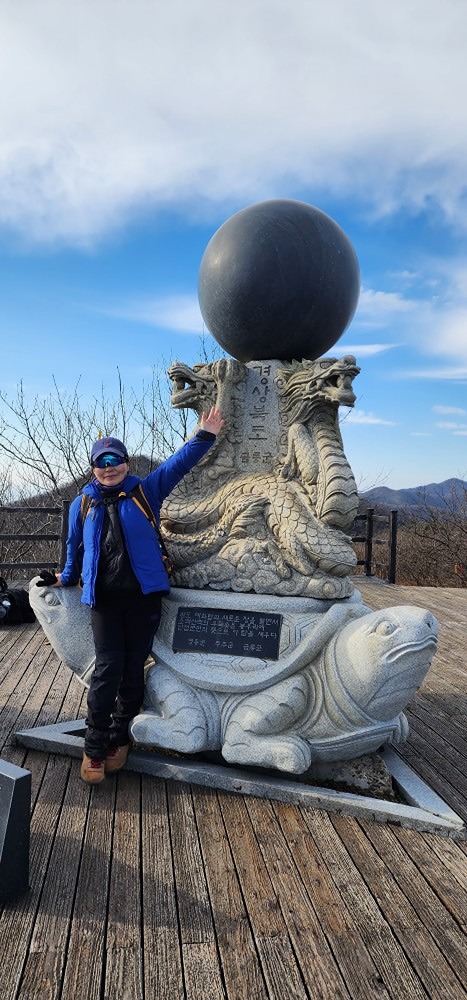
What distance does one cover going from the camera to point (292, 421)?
374 centimetres

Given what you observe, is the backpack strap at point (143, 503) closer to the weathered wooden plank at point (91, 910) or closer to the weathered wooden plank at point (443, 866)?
the weathered wooden plank at point (91, 910)

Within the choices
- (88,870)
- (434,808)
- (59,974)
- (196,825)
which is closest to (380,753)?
(434,808)

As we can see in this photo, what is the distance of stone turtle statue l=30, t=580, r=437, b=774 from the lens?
2.96 metres

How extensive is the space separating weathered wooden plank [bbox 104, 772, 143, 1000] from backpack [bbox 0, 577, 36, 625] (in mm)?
4060

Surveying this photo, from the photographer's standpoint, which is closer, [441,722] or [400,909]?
[400,909]

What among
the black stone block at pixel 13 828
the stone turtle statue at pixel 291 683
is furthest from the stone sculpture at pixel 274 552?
the black stone block at pixel 13 828

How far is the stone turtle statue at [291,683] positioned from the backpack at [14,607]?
350 cm

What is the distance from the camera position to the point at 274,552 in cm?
346

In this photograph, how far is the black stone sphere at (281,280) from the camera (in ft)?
12.3

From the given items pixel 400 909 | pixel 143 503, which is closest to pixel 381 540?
pixel 143 503

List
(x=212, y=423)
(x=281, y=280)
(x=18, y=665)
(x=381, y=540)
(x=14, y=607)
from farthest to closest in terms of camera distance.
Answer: (x=381, y=540)
(x=14, y=607)
(x=18, y=665)
(x=281, y=280)
(x=212, y=423)

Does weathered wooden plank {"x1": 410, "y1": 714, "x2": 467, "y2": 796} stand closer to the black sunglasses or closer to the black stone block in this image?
the black stone block

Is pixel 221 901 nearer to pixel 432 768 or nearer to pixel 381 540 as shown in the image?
pixel 432 768

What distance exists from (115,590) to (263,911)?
4.72 feet
